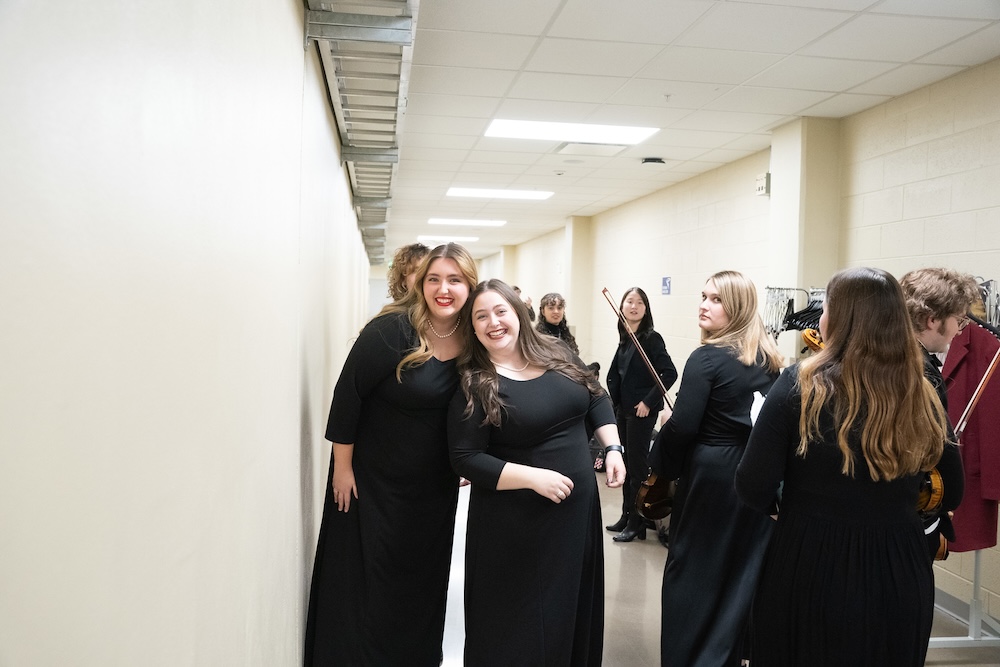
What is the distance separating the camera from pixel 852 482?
1.62 m

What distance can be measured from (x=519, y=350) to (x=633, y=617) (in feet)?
5.74

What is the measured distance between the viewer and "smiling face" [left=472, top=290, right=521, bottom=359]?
2.01m

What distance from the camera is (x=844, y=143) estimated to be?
4.43 m

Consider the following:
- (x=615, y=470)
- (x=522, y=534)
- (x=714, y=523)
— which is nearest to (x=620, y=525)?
(x=714, y=523)

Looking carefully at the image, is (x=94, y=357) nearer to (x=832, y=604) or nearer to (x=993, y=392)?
(x=832, y=604)

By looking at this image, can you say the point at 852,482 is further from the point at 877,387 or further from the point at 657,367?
the point at 657,367

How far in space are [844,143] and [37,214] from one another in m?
4.86

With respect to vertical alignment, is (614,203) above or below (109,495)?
above

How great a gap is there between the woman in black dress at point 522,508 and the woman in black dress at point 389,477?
145mm

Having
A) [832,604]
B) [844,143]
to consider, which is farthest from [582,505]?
[844,143]

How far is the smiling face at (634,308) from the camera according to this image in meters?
4.07

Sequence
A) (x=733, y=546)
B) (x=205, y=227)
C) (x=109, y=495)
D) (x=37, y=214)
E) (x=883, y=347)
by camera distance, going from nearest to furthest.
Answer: (x=37, y=214)
(x=109, y=495)
(x=205, y=227)
(x=883, y=347)
(x=733, y=546)

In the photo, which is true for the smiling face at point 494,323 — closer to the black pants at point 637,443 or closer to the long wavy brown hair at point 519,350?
the long wavy brown hair at point 519,350

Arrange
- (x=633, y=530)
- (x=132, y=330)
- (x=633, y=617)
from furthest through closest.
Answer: (x=633, y=530)
(x=633, y=617)
(x=132, y=330)
